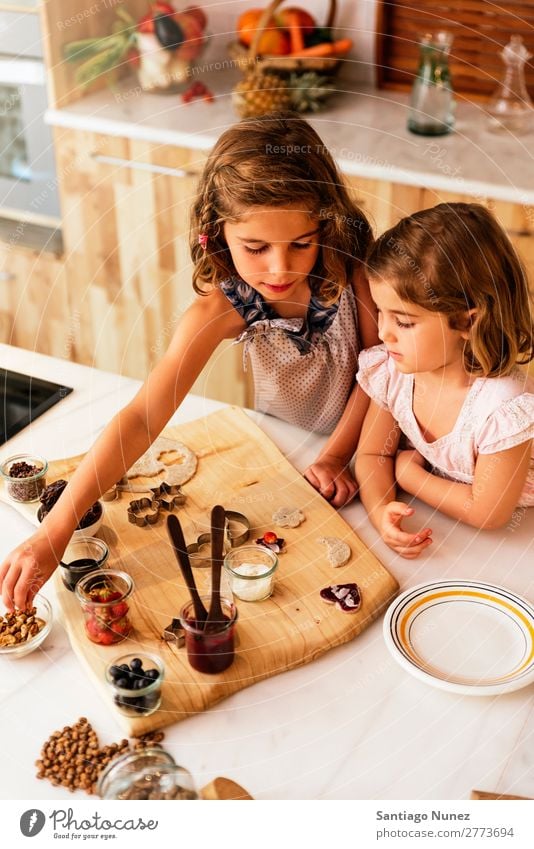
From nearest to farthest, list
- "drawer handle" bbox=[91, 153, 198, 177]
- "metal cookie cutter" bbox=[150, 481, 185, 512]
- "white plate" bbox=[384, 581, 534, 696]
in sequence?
1. "white plate" bbox=[384, 581, 534, 696]
2. "metal cookie cutter" bbox=[150, 481, 185, 512]
3. "drawer handle" bbox=[91, 153, 198, 177]

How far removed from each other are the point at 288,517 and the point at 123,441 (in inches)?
8.6

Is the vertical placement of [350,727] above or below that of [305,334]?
below

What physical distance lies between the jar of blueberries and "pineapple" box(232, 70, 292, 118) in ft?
4.67

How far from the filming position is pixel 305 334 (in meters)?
1.32

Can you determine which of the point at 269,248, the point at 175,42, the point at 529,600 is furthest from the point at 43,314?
the point at 529,600

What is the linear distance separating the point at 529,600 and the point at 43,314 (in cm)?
186

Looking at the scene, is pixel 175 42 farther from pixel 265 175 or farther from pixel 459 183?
pixel 265 175

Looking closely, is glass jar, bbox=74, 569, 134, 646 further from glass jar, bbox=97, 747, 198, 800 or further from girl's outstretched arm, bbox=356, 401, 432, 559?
girl's outstretched arm, bbox=356, 401, 432, 559

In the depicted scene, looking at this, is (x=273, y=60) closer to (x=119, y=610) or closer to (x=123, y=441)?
(x=123, y=441)

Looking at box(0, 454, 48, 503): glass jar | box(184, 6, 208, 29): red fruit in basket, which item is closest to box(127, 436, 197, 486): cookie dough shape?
box(0, 454, 48, 503): glass jar

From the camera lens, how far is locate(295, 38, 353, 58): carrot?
6.89 ft

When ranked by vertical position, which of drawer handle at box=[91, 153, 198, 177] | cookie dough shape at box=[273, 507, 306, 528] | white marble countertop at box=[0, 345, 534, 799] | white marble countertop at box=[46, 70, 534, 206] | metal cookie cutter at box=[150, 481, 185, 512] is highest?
white marble countertop at box=[46, 70, 534, 206]

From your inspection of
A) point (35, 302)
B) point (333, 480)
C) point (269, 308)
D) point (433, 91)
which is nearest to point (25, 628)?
point (333, 480)

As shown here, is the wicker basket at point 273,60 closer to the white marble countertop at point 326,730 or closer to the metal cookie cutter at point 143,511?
the metal cookie cutter at point 143,511
